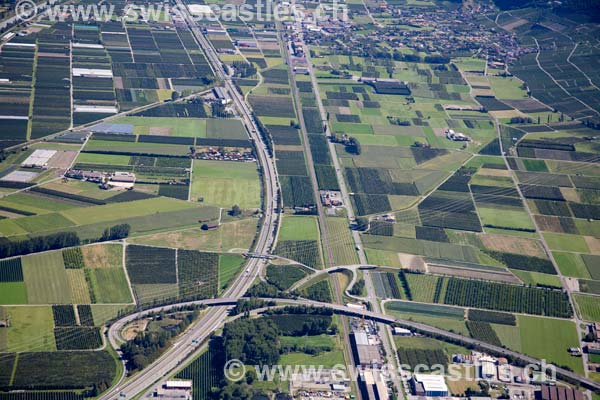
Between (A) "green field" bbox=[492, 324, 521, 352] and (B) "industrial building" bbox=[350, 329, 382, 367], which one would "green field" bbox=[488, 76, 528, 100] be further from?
(B) "industrial building" bbox=[350, 329, 382, 367]

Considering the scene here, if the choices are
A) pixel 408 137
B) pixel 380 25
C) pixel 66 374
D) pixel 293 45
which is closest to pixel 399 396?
pixel 66 374

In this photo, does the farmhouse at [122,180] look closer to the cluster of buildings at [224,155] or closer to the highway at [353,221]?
the cluster of buildings at [224,155]

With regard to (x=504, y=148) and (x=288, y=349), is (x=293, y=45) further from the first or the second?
(x=288, y=349)

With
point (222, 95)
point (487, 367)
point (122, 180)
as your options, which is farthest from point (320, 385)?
point (222, 95)

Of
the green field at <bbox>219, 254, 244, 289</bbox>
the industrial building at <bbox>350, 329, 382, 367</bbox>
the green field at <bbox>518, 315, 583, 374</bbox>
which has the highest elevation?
the green field at <bbox>219, 254, 244, 289</bbox>

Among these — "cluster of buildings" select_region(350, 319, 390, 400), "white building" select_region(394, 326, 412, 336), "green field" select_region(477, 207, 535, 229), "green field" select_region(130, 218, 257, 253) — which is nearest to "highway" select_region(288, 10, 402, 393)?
"white building" select_region(394, 326, 412, 336)

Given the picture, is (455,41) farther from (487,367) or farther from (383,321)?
(487,367)
